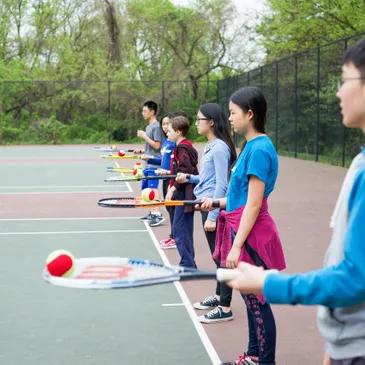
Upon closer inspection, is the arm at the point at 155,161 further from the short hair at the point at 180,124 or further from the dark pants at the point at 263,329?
the dark pants at the point at 263,329

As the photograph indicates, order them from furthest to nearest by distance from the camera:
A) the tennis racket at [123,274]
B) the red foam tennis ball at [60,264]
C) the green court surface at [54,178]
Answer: the green court surface at [54,178] → the red foam tennis ball at [60,264] → the tennis racket at [123,274]

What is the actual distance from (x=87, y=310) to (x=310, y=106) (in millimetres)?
15482

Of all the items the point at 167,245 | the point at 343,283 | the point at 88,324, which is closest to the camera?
the point at 343,283

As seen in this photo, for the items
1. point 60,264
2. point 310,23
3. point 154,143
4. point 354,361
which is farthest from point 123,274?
point 310,23

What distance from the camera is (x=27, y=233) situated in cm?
854

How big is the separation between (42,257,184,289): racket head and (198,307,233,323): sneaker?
2499mm

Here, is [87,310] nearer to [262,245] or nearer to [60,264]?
[262,245]

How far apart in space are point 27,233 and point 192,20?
95.7 ft

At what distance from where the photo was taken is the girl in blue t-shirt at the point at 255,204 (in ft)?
11.3

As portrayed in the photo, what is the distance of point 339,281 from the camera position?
1.67 meters

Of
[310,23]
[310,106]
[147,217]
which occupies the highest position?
[310,23]

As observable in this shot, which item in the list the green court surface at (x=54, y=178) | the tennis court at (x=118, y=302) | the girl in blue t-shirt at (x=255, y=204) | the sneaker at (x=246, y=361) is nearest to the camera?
the girl in blue t-shirt at (x=255, y=204)

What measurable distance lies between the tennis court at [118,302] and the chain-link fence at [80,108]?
2160cm

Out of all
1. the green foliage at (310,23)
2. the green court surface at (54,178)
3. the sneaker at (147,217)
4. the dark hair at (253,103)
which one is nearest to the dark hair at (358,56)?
the dark hair at (253,103)
